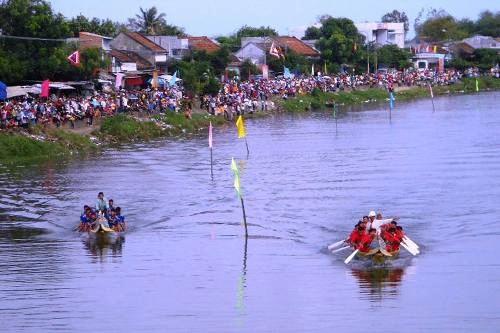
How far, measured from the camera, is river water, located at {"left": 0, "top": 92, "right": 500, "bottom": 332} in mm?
21938

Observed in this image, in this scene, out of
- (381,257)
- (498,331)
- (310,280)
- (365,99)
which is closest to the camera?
(498,331)

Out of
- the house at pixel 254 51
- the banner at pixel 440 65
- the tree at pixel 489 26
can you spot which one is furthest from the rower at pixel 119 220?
the tree at pixel 489 26

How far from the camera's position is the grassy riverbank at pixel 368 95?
89875mm

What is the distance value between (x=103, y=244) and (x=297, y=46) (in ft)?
273

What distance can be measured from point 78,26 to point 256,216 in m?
62.8

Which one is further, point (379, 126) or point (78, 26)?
point (78, 26)

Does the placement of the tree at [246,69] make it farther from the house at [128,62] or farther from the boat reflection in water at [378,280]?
the boat reflection in water at [378,280]

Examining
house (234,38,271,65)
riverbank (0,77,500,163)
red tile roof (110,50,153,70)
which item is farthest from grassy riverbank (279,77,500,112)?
red tile roof (110,50,153,70)

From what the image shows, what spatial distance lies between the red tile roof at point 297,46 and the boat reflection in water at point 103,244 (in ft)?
254

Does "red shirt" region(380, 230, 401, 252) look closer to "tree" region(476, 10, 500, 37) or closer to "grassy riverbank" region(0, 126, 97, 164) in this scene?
"grassy riverbank" region(0, 126, 97, 164)

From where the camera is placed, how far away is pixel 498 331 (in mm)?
20141

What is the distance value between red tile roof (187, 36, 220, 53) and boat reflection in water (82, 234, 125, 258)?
212 feet

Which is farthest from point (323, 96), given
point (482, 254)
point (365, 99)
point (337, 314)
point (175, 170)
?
point (337, 314)

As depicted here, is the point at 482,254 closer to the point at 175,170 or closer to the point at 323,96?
the point at 175,170
